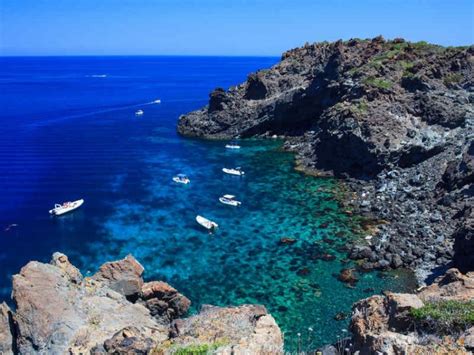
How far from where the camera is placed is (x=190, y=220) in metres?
51.8

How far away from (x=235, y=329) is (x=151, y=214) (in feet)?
126

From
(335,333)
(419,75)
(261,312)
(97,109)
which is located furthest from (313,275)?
(97,109)

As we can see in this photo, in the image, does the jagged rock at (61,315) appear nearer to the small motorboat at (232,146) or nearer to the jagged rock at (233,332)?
the jagged rock at (233,332)

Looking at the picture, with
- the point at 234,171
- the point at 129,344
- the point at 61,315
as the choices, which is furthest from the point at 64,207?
the point at 129,344

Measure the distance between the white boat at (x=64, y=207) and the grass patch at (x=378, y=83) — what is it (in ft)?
161

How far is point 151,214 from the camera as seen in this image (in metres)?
53.8

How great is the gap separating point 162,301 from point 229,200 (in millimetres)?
26268

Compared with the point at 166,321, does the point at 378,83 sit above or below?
above

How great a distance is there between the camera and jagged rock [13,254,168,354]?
68.3 feet

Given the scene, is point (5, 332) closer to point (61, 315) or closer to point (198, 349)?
point (61, 315)

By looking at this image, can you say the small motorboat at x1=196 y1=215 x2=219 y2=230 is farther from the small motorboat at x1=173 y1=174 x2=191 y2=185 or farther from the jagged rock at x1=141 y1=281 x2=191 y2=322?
the jagged rock at x1=141 y1=281 x2=191 y2=322

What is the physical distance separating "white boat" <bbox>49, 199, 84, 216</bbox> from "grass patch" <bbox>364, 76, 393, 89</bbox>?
49054 mm

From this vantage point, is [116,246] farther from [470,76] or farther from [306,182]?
[470,76]

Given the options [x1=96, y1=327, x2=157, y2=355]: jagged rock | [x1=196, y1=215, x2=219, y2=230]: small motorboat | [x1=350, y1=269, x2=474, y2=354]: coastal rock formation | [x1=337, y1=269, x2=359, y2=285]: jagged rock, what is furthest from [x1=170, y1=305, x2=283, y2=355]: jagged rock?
[x1=196, y1=215, x2=219, y2=230]: small motorboat
